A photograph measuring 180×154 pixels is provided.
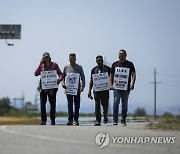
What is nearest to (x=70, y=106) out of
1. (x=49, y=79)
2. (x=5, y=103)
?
(x=49, y=79)

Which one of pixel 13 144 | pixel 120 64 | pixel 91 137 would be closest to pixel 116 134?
pixel 91 137

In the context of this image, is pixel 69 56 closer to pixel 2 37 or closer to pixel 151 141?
pixel 151 141

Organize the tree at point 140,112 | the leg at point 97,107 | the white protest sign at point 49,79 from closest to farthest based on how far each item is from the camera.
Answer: the leg at point 97,107
the white protest sign at point 49,79
the tree at point 140,112

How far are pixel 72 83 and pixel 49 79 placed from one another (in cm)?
62

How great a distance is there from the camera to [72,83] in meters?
12.2

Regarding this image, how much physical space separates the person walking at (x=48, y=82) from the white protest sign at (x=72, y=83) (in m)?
0.21

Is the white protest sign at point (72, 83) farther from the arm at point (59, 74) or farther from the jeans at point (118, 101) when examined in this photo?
the jeans at point (118, 101)

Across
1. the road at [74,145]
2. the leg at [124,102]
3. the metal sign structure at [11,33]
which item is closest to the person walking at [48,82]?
the leg at [124,102]

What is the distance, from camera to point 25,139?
7.07 meters

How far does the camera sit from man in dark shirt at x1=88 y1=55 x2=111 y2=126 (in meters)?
11.8

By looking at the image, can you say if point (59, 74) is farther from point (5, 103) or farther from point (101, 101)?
point (5, 103)

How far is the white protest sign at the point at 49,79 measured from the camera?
12000 millimetres

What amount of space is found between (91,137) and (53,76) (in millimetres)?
5291

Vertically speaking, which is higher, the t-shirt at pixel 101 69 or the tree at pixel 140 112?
the t-shirt at pixel 101 69
